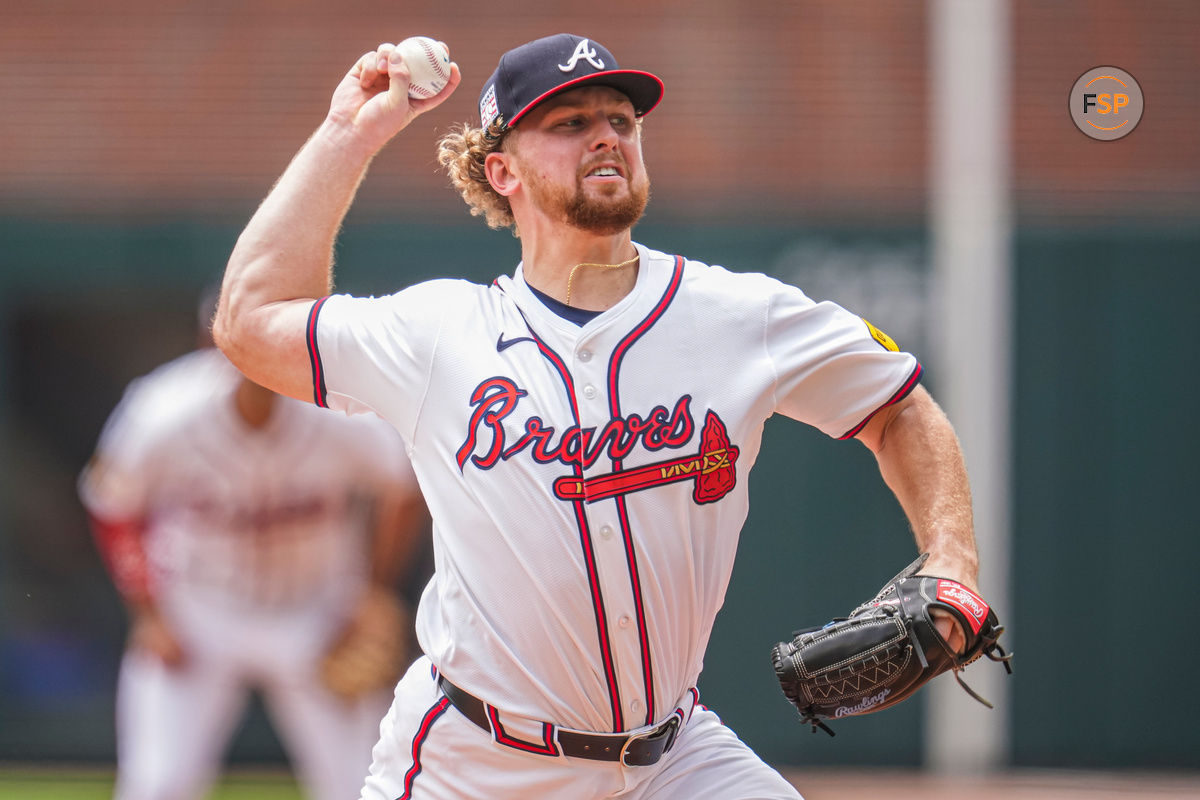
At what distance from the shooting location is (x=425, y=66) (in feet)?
10.9

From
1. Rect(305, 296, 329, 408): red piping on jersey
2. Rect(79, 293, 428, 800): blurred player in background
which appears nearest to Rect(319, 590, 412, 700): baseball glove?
Rect(79, 293, 428, 800): blurred player in background

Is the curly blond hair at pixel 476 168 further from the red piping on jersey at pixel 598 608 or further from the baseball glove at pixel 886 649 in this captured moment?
the baseball glove at pixel 886 649

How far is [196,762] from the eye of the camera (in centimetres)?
535

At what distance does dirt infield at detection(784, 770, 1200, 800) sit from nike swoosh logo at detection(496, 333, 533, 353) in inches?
202

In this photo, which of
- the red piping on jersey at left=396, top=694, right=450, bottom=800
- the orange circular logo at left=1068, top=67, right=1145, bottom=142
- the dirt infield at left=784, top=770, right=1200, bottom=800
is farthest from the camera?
the dirt infield at left=784, top=770, right=1200, bottom=800

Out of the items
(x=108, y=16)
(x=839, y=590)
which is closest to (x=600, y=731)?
(x=839, y=590)

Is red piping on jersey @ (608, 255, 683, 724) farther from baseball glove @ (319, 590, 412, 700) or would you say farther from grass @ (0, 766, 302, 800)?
grass @ (0, 766, 302, 800)

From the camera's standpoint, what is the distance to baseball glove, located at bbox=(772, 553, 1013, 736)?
283cm

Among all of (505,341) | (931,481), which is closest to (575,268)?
(505,341)

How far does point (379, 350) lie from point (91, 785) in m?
5.70

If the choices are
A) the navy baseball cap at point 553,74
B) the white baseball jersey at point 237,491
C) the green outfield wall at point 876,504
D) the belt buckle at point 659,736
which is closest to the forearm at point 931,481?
the belt buckle at point 659,736

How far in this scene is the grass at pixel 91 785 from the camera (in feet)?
24.8

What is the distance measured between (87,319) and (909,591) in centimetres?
713

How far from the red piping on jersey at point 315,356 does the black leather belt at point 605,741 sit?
69 centimetres
